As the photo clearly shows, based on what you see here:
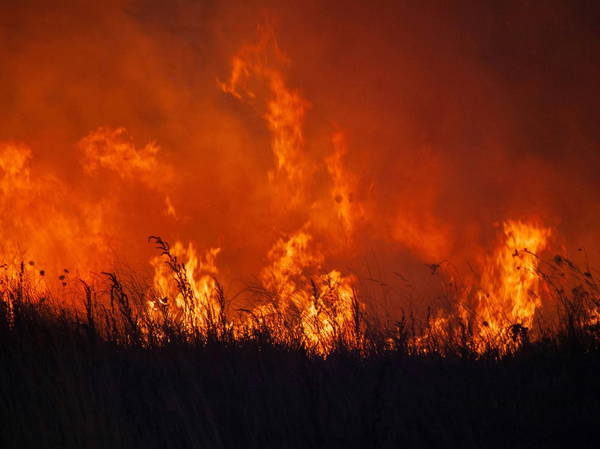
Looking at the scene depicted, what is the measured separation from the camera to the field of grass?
3.73 metres

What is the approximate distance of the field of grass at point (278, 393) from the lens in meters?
3.73

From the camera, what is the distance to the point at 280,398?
4242 mm

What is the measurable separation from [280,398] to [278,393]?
70 millimetres

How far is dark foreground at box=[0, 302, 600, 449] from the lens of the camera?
3.72 meters

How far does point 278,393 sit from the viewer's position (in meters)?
4.31

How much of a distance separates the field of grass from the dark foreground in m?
0.01

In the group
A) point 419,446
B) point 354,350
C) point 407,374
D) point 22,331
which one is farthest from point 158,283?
point 419,446

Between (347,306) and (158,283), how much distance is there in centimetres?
192

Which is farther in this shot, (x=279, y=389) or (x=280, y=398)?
(x=279, y=389)

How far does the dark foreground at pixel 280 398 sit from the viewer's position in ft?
12.2

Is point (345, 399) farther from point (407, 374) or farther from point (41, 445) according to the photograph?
point (41, 445)

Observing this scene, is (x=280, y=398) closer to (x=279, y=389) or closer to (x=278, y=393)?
(x=278, y=393)

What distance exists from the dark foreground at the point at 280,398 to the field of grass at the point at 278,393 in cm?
1

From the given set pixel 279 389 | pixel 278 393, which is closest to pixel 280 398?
pixel 278 393
